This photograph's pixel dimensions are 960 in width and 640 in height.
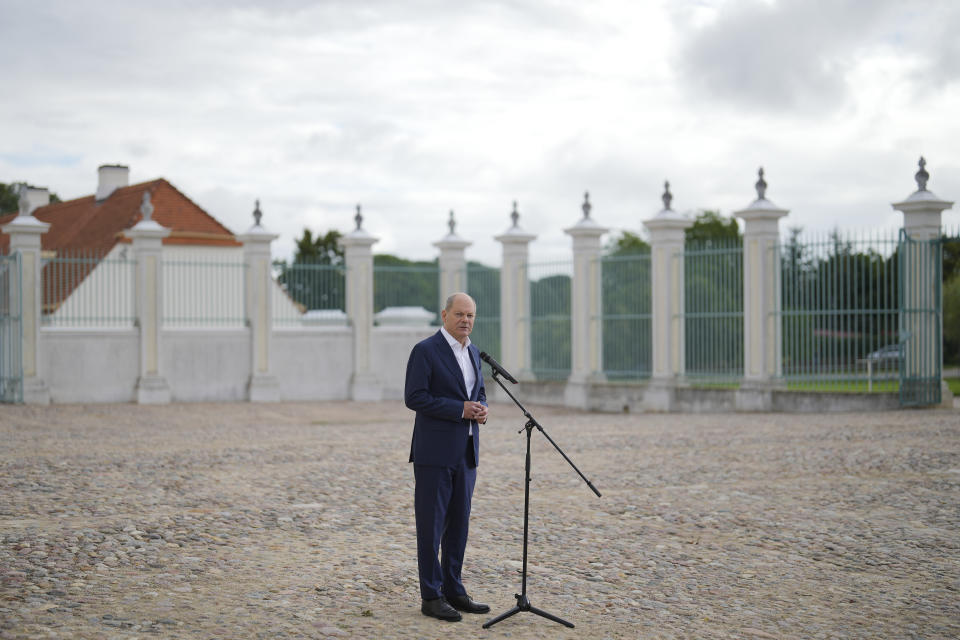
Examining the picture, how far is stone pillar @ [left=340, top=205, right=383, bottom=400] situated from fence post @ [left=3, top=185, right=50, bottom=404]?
569 centimetres

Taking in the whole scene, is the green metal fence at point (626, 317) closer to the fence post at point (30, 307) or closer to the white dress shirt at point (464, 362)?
the fence post at point (30, 307)

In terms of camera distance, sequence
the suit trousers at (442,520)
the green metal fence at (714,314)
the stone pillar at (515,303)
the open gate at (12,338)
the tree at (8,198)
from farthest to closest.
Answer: the tree at (8,198)
the stone pillar at (515,303)
the open gate at (12,338)
the green metal fence at (714,314)
the suit trousers at (442,520)

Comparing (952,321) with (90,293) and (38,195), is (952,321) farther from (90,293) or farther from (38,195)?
(38,195)

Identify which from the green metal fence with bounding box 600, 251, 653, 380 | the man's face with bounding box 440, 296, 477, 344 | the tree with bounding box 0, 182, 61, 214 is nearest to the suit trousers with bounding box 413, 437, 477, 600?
the man's face with bounding box 440, 296, 477, 344

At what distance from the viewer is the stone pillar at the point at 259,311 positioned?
65.6 feet

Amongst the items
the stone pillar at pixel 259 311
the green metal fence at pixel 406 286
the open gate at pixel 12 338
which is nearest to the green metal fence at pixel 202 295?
the stone pillar at pixel 259 311

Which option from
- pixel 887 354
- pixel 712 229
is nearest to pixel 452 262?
pixel 887 354

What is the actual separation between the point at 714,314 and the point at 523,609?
12.4m

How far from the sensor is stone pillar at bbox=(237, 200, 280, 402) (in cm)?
1998

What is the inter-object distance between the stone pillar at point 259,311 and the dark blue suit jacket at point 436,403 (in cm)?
1499

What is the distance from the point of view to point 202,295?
19.9 meters

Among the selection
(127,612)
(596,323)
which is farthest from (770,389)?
(127,612)

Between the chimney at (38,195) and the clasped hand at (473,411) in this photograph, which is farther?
the chimney at (38,195)

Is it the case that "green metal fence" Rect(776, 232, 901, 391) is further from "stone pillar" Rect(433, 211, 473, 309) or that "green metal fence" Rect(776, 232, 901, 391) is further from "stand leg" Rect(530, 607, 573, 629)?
"stand leg" Rect(530, 607, 573, 629)
